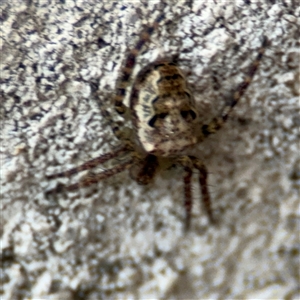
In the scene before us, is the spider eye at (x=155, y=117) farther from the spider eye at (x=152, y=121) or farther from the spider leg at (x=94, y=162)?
the spider leg at (x=94, y=162)

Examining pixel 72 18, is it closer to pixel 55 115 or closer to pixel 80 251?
pixel 55 115

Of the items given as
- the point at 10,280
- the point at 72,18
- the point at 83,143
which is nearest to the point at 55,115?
the point at 83,143

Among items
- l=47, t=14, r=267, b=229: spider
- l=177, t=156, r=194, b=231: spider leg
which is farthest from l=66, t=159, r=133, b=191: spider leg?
l=177, t=156, r=194, b=231: spider leg

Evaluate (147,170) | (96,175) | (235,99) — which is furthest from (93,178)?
(235,99)

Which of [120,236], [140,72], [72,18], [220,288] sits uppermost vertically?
[72,18]

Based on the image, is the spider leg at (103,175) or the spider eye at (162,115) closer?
the spider eye at (162,115)

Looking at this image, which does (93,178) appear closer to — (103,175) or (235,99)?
(103,175)

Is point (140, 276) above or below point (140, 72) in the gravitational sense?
below

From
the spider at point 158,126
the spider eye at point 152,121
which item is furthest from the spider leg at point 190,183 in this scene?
the spider eye at point 152,121
